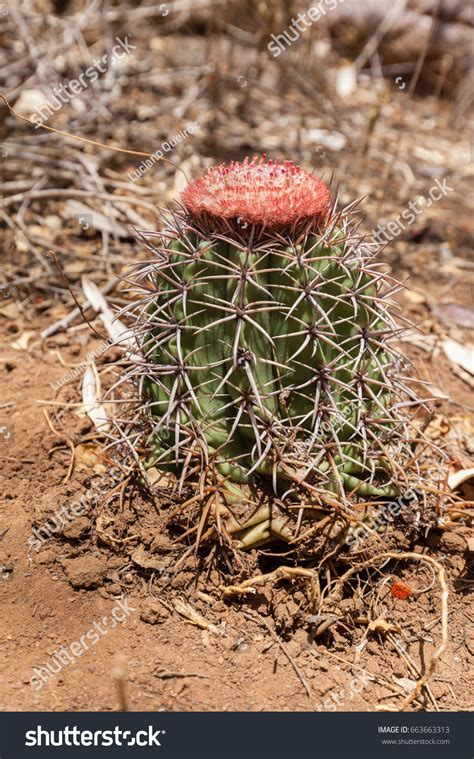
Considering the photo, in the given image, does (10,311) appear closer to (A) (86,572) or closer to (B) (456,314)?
(A) (86,572)

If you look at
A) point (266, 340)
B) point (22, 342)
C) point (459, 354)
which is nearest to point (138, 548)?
point (266, 340)

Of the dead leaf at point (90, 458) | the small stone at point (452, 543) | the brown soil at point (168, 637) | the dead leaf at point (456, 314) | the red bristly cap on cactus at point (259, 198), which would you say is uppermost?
the red bristly cap on cactus at point (259, 198)

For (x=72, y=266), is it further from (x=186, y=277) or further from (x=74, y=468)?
(x=186, y=277)

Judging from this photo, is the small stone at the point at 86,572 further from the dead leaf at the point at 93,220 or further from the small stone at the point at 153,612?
the dead leaf at the point at 93,220

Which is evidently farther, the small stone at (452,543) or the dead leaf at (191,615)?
the small stone at (452,543)

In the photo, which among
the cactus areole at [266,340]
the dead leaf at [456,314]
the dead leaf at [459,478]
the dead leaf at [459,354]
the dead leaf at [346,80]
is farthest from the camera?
the dead leaf at [346,80]

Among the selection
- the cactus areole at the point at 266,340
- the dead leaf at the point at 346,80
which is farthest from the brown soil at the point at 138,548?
the dead leaf at the point at 346,80

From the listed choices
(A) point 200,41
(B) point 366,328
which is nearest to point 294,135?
(A) point 200,41

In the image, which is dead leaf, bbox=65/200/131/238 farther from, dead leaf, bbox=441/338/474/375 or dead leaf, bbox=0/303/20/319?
dead leaf, bbox=441/338/474/375
